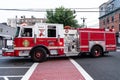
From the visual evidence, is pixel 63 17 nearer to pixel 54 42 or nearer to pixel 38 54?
pixel 54 42

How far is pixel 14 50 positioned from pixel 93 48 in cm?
594

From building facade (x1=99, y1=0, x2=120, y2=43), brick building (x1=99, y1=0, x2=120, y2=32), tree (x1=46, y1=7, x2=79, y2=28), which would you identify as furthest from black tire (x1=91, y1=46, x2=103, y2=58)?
brick building (x1=99, y1=0, x2=120, y2=32)

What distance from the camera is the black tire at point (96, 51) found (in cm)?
2153

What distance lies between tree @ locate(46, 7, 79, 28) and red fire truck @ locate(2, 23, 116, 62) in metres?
30.9

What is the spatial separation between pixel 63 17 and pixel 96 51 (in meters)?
32.1

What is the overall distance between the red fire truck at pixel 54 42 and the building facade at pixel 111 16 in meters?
34.7

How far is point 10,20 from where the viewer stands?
145875 millimetres

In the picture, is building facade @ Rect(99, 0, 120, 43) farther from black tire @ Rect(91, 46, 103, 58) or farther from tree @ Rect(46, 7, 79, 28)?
black tire @ Rect(91, 46, 103, 58)

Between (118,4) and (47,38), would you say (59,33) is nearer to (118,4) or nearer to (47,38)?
(47,38)

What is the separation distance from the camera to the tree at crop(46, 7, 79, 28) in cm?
5297

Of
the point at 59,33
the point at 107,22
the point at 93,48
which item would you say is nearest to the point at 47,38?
the point at 59,33

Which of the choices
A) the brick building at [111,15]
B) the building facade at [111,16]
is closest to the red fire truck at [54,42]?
the building facade at [111,16]

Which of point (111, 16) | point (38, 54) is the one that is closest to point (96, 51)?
point (38, 54)

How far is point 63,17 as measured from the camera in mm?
53406
